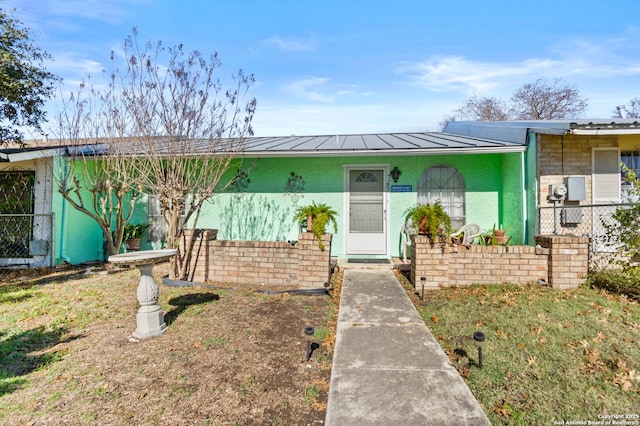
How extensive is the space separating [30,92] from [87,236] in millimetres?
3821

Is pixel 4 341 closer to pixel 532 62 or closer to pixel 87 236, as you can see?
pixel 87 236

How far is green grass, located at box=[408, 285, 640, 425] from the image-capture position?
2518 millimetres

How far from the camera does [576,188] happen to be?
6777 millimetres

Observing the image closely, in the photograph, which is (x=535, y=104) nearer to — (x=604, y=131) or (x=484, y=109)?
(x=484, y=109)

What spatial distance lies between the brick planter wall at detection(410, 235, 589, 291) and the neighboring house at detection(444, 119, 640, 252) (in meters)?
1.33

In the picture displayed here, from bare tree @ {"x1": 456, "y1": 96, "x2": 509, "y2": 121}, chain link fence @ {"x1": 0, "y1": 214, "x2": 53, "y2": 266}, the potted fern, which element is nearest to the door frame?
the potted fern

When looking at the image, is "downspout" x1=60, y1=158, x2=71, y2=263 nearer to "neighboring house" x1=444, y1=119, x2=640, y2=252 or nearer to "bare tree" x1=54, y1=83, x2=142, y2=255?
"bare tree" x1=54, y1=83, x2=142, y2=255

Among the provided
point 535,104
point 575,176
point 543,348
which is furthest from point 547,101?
point 543,348

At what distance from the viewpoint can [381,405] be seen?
97.7 inches

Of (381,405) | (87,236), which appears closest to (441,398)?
(381,405)

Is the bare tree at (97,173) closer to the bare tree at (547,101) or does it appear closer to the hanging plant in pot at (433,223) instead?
the hanging plant in pot at (433,223)

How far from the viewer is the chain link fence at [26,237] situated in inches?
309

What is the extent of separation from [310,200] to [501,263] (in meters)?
4.75

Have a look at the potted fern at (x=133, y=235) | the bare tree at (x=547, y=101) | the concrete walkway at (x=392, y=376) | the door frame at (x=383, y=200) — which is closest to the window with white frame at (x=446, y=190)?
the door frame at (x=383, y=200)
